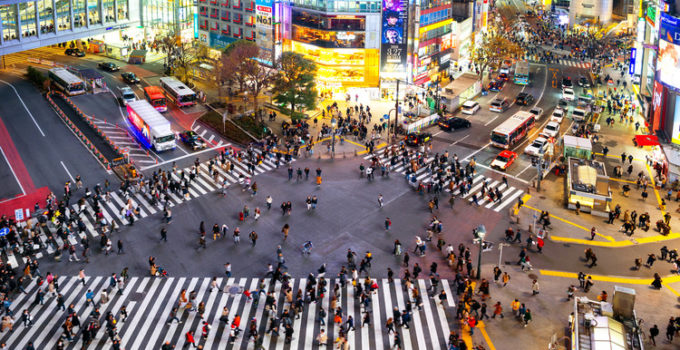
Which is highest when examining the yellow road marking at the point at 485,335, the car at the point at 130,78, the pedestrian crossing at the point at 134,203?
the car at the point at 130,78

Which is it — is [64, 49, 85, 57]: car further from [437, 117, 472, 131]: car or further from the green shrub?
[437, 117, 472, 131]: car

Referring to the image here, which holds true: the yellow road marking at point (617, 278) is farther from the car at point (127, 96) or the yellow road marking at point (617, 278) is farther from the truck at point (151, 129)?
the car at point (127, 96)

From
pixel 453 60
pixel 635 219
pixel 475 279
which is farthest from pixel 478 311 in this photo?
pixel 453 60

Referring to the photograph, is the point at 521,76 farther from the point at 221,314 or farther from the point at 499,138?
the point at 221,314

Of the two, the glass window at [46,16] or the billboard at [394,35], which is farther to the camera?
the billboard at [394,35]

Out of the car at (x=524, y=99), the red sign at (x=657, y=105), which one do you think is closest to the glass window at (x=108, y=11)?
the car at (x=524, y=99)

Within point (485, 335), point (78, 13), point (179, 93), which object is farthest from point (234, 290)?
Result: point (78, 13)
